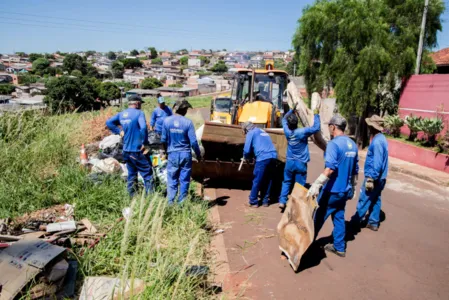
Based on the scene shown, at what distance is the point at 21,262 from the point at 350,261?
370 centimetres

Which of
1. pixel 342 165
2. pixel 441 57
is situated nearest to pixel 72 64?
pixel 441 57

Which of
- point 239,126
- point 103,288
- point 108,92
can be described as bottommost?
point 103,288

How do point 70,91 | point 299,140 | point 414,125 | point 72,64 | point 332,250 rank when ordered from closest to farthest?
point 332,250
point 299,140
point 414,125
point 70,91
point 72,64

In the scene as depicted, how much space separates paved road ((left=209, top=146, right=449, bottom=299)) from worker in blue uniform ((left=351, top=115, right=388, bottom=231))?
24 cm

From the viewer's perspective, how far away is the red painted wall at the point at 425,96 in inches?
410

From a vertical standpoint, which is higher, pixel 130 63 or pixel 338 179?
pixel 130 63

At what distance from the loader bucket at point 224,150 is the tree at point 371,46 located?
24.4ft

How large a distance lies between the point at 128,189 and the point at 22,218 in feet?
4.85

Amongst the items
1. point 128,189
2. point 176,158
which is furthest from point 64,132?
point 176,158

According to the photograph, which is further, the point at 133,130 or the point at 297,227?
the point at 133,130

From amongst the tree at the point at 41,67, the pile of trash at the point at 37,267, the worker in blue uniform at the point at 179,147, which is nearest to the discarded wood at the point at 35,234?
the pile of trash at the point at 37,267

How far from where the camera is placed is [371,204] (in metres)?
5.12

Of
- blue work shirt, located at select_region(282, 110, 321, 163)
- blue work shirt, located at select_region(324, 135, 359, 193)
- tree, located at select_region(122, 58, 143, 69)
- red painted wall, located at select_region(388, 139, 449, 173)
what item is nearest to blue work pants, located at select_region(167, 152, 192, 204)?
blue work shirt, located at select_region(282, 110, 321, 163)

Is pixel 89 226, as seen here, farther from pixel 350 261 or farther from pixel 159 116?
pixel 159 116
